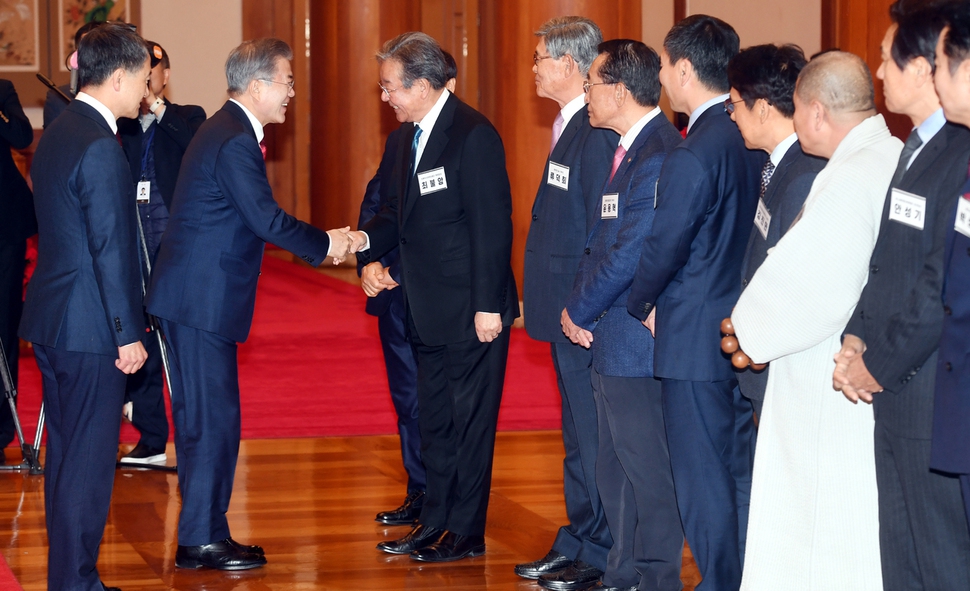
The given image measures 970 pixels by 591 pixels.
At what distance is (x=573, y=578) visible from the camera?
340cm

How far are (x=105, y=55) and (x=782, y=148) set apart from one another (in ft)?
6.50

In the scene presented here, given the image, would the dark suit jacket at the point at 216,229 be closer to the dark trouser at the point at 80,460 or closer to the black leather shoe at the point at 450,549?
the dark trouser at the point at 80,460

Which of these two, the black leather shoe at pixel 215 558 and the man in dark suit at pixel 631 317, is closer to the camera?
the man in dark suit at pixel 631 317

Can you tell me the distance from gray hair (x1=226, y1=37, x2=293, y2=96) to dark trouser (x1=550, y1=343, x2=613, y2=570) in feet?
4.47

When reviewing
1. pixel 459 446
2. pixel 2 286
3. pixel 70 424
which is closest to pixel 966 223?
pixel 459 446

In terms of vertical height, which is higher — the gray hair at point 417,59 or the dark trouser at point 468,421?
the gray hair at point 417,59

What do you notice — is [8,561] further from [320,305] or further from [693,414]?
[320,305]

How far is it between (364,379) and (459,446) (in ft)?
10.1

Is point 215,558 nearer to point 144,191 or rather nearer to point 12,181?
point 144,191

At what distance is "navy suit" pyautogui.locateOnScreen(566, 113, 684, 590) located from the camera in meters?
3.04

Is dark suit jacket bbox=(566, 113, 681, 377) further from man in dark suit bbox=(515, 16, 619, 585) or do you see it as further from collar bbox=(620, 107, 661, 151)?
man in dark suit bbox=(515, 16, 619, 585)

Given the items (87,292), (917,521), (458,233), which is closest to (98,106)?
(87,292)

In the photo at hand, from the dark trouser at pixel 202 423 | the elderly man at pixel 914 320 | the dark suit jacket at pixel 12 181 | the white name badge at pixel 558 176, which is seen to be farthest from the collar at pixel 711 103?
the dark suit jacket at pixel 12 181

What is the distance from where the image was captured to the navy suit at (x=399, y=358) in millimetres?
4270
